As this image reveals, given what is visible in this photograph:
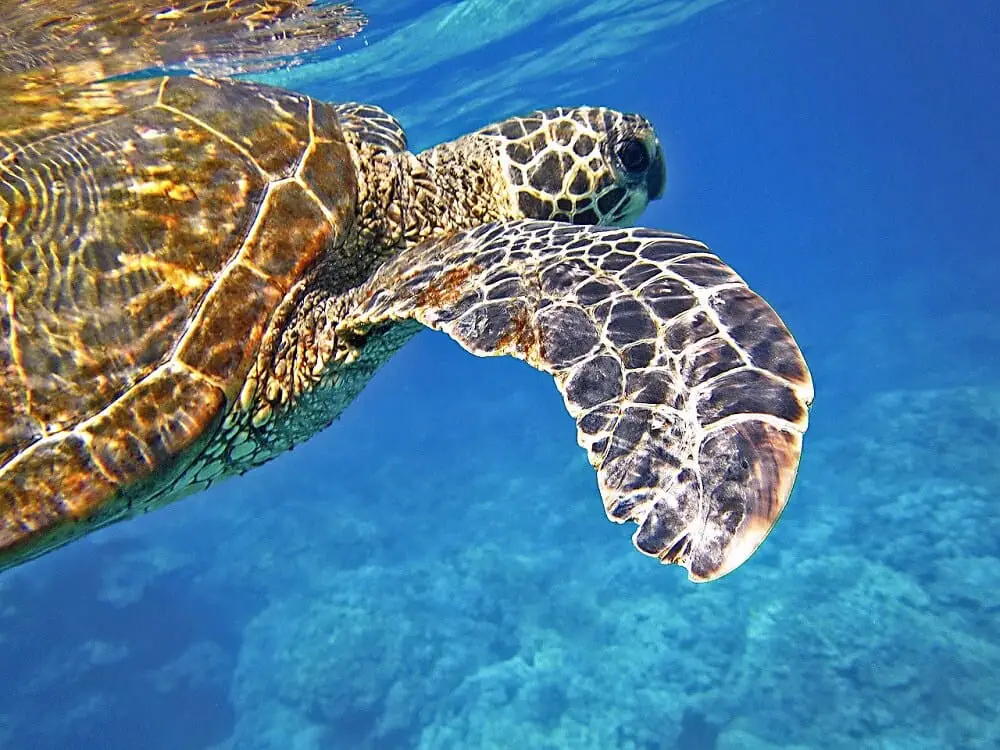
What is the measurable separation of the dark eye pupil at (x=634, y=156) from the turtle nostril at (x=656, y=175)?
0.13 meters

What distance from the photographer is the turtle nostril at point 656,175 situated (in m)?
4.61

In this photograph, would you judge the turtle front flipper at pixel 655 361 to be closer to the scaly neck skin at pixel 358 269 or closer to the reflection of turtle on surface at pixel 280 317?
the reflection of turtle on surface at pixel 280 317

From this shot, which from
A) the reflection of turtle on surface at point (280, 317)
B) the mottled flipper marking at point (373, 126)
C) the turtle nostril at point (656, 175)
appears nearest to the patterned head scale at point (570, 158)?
the turtle nostril at point (656, 175)

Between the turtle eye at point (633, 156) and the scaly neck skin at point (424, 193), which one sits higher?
the scaly neck skin at point (424, 193)

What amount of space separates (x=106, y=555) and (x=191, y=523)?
3.16 metres

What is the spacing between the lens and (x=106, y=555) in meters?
16.2

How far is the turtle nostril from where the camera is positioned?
15.1ft

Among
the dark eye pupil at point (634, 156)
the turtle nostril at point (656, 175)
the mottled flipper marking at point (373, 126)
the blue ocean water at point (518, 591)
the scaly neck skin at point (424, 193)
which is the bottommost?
the blue ocean water at point (518, 591)

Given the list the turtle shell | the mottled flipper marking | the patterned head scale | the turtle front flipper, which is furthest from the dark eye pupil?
the turtle shell

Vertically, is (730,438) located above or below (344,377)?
above

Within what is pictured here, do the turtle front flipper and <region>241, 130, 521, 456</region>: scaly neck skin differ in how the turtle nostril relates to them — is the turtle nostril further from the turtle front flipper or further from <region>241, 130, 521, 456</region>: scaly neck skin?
the turtle front flipper

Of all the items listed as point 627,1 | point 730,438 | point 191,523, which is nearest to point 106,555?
point 191,523

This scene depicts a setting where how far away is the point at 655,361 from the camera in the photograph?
223 centimetres

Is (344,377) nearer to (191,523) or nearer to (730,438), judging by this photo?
(730,438)
